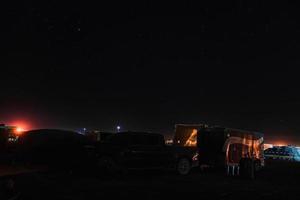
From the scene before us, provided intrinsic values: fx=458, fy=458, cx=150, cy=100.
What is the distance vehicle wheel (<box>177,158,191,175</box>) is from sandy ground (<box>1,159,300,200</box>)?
2.10 m

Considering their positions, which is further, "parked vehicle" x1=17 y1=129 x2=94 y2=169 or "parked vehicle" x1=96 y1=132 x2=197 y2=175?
"parked vehicle" x1=17 y1=129 x2=94 y2=169

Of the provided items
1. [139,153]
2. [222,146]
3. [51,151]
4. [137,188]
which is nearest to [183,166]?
[222,146]

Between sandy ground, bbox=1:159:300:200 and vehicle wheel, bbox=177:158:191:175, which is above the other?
vehicle wheel, bbox=177:158:191:175

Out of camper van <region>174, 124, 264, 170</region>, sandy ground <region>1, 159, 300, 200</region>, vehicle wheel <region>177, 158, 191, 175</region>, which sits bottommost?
sandy ground <region>1, 159, 300, 200</region>

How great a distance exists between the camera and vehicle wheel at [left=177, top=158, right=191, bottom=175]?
18.3 m

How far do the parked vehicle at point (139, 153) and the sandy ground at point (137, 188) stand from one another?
63 centimetres

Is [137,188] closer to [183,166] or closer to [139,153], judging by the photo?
[139,153]

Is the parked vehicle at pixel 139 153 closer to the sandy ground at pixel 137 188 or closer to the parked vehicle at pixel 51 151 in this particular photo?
the sandy ground at pixel 137 188

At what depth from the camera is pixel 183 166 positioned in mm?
18469

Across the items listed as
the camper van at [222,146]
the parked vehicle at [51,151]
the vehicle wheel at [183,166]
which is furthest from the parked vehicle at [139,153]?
the camper van at [222,146]

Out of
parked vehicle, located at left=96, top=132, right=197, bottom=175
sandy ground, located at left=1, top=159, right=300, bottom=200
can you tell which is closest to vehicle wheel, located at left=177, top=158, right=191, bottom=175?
parked vehicle, located at left=96, top=132, right=197, bottom=175

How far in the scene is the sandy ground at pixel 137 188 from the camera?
11555mm

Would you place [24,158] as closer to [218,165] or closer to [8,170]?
[8,170]

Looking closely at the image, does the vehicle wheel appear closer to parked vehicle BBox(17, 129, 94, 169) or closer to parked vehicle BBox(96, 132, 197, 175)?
parked vehicle BBox(96, 132, 197, 175)
